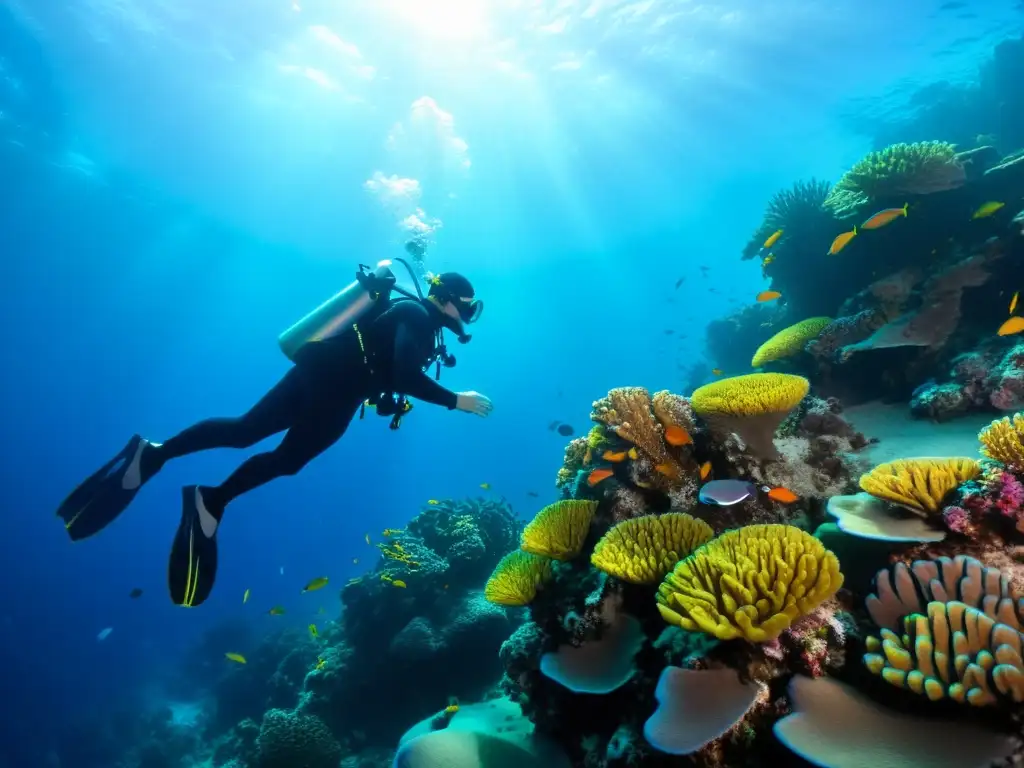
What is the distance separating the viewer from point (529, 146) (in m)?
33.5

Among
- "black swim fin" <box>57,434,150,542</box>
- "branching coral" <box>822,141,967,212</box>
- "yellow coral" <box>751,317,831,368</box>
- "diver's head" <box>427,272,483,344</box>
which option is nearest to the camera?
"black swim fin" <box>57,434,150,542</box>

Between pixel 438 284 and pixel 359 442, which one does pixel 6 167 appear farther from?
pixel 359 442

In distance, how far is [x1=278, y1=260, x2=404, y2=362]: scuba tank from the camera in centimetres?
557

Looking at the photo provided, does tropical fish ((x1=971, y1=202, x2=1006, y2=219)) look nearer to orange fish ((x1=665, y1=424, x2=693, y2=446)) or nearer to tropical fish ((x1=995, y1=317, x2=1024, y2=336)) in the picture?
tropical fish ((x1=995, y1=317, x2=1024, y2=336))

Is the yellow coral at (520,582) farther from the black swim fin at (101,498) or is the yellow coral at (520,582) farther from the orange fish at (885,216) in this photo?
the orange fish at (885,216)

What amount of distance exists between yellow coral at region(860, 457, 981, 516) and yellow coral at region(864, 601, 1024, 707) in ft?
3.19

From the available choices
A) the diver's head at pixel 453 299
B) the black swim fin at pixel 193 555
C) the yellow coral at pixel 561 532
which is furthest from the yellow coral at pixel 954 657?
the black swim fin at pixel 193 555

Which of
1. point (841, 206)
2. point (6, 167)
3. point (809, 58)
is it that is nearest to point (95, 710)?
point (6, 167)

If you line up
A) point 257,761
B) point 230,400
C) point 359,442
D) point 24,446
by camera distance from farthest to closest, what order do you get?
point 359,442 < point 230,400 < point 24,446 < point 257,761

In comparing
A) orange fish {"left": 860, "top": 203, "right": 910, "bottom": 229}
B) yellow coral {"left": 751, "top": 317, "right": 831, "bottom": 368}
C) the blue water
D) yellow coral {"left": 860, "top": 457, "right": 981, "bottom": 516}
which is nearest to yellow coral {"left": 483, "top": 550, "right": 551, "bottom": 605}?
yellow coral {"left": 860, "top": 457, "right": 981, "bottom": 516}

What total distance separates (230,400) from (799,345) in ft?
317

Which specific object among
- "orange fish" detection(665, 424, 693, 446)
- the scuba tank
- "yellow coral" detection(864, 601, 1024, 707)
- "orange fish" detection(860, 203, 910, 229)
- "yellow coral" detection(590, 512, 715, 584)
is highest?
"orange fish" detection(860, 203, 910, 229)

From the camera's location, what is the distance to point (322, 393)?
5199 millimetres

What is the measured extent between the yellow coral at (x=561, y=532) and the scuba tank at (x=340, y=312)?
329cm
